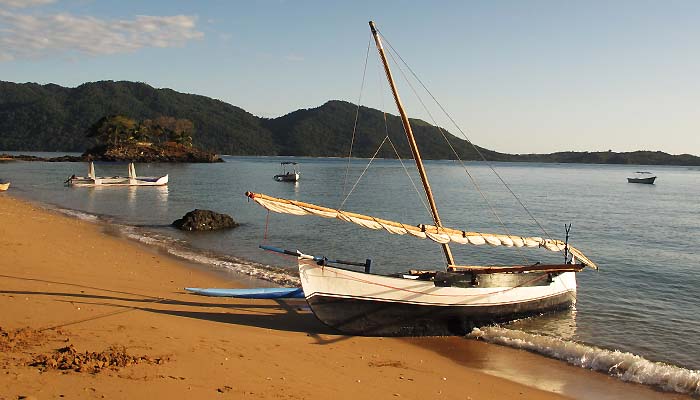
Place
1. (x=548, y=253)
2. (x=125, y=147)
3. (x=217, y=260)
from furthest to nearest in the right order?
(x=125, y=147) < (x=548, y=253) < (x=217, y=260)

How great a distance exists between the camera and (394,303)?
13.6m

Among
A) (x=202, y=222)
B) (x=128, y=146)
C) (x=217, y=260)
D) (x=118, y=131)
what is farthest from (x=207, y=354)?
(x=128, y=146)

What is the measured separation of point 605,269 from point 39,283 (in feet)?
78.4

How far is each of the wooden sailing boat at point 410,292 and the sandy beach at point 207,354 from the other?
50 centimetres

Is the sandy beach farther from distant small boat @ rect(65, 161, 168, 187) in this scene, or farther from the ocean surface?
distant small boat @ rect(65, 161, 168, 187)

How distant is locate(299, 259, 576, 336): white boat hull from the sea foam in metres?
0.76

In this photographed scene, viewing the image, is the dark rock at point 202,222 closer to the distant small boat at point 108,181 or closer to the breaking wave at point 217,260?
the breaking wave at point 217,260

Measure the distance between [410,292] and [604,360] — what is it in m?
4.93

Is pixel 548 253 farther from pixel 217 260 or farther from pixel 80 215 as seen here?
pixel 80 215

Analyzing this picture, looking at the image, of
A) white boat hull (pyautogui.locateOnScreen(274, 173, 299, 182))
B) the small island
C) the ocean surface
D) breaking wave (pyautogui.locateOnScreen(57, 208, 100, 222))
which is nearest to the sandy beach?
the ocean surface

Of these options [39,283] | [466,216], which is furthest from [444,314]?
[466,216]

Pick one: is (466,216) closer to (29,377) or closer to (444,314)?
(444,314)

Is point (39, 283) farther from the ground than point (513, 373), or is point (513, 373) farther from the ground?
point (39, 283)

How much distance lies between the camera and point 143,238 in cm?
2734
